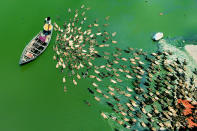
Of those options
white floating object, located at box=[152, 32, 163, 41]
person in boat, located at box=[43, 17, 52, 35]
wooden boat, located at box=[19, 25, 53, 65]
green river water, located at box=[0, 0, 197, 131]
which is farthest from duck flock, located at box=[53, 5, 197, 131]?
white floating object, located at box=[152, 32, 163, 41]

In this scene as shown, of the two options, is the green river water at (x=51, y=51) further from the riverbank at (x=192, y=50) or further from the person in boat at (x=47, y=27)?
the riverbank at (x=192, y=50)

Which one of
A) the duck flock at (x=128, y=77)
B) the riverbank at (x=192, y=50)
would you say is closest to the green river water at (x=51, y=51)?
the duck flock at (x=128, y=77)

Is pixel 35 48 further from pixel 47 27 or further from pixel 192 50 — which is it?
pixel 192 50

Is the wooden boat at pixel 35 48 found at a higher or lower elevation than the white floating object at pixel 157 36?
higher

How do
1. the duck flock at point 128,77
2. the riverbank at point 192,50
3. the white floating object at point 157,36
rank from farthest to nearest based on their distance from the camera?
the white floating object at point 157,36, the riverbank at point 192,50, the duck flock at point 128,77

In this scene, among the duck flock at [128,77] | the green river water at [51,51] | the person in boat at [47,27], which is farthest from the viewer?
the person in boat at [47,27]

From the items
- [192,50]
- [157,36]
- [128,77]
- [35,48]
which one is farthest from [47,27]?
[192,50]

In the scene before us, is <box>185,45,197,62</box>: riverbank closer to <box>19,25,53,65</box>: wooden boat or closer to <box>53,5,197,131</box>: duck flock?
<box>53,5,197,131</box>: duck flock
